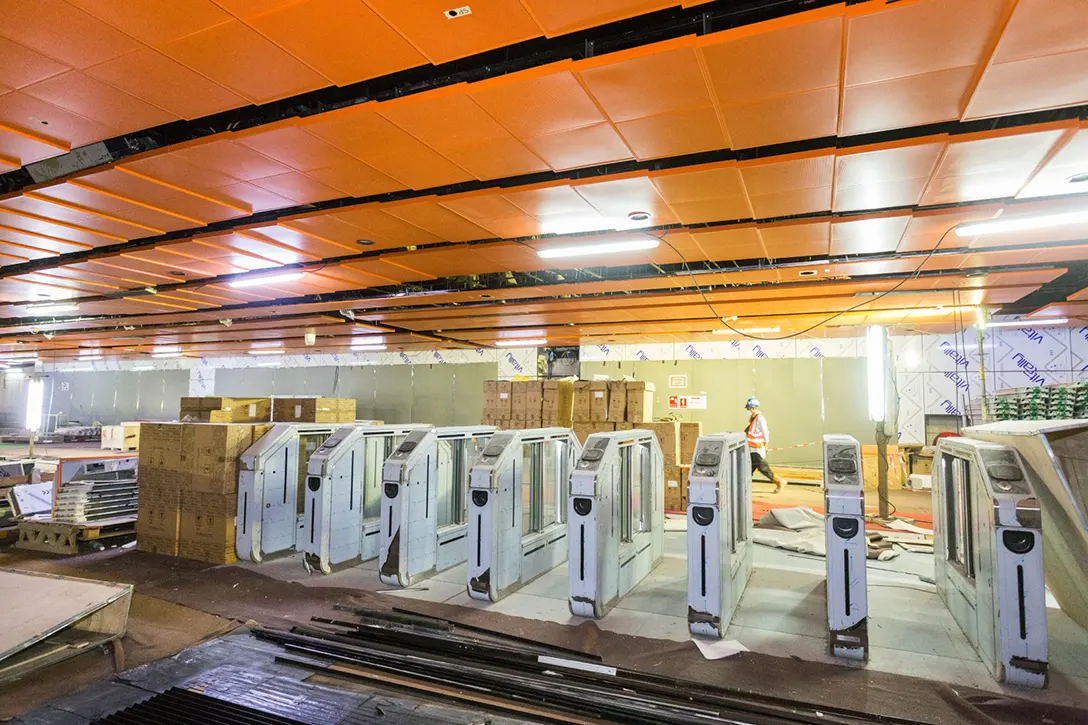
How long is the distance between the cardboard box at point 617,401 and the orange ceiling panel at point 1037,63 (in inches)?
313

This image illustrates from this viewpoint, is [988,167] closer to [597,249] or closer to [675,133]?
[675,133]

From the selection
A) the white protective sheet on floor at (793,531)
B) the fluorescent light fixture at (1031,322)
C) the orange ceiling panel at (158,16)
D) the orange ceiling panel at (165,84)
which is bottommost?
the white protective sheet on floor at (793,531)

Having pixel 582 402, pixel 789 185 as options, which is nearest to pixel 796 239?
pixel 789 185

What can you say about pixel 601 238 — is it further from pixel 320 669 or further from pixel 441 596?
pixel 320 669

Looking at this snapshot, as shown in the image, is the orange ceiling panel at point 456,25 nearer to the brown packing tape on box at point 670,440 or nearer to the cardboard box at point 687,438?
the brown packing tape on box at point 670,440

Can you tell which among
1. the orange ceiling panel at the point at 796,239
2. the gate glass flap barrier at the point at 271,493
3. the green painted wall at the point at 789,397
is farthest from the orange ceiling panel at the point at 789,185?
the green painted wall at the point at 789,397

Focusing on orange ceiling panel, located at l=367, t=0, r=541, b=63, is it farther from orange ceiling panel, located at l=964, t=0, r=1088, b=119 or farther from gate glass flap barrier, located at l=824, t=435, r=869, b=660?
gate glass flap barrier, located at l=824, t=435, r=869, b=660

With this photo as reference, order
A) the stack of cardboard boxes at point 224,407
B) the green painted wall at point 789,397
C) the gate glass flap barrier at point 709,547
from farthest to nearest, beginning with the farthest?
the green painted wall at point 789,397 → the stack of cardboard boxes at point 224,407 → the gate glass flap barrier at point 709,547

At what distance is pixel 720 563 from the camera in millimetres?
4359

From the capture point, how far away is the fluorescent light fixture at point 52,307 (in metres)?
11.1

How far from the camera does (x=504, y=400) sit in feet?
43.3

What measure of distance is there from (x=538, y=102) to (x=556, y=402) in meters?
9.34

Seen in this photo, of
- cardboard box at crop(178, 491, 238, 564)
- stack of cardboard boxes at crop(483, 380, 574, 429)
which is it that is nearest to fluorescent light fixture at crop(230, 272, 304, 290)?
cardboard box at crop(178, 491, 238, 564)

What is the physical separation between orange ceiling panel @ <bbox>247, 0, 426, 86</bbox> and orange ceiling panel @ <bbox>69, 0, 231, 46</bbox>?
22cm
